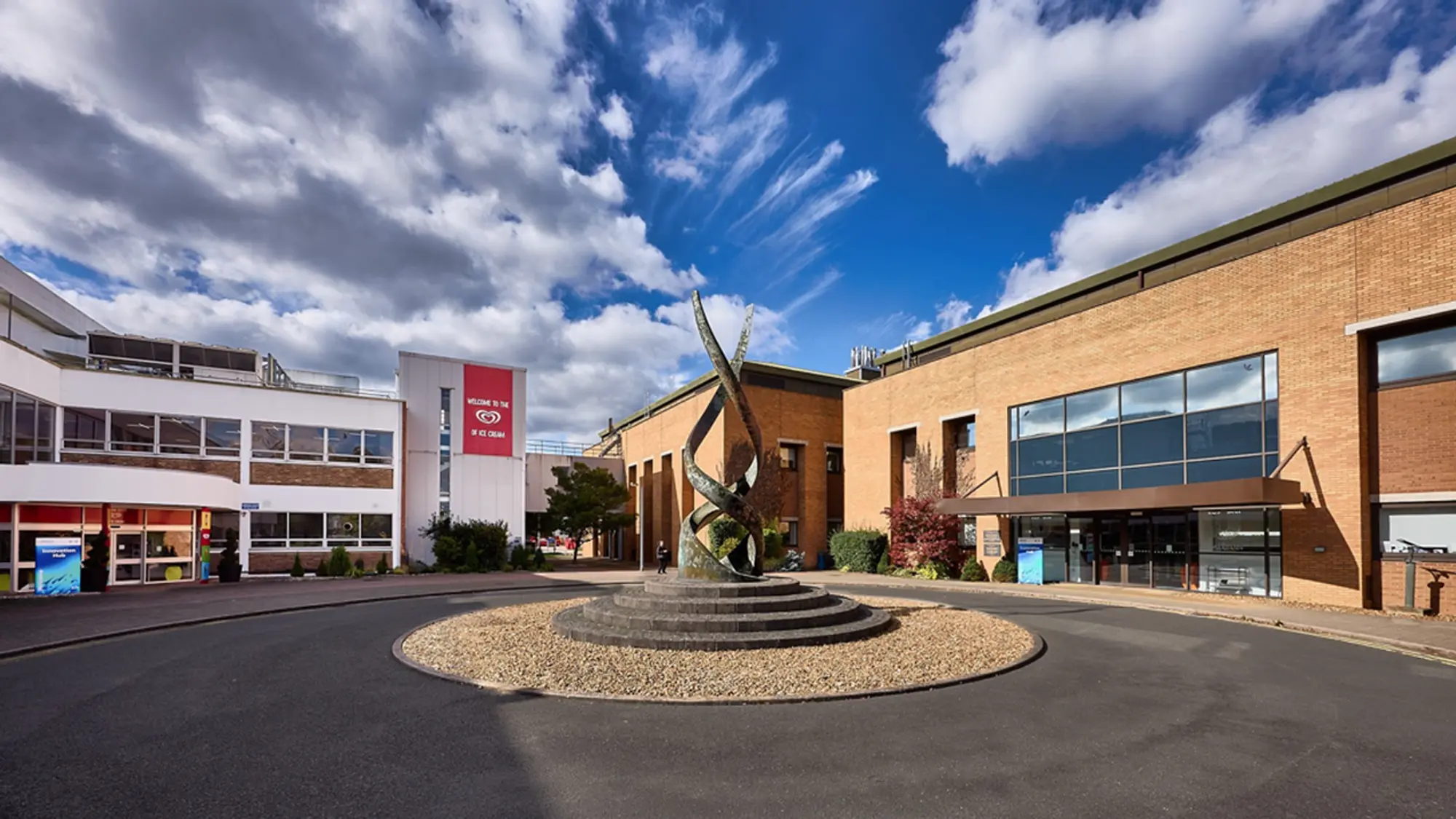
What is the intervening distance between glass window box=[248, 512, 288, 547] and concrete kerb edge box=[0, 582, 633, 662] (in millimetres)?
11252

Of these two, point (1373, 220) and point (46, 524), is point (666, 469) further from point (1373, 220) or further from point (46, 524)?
point (1373, 220)

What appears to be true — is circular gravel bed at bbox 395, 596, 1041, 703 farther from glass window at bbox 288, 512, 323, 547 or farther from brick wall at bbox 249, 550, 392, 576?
glass window at bbox 288, 512, 323, 547

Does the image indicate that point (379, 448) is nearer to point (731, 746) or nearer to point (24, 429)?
point (24, 429)

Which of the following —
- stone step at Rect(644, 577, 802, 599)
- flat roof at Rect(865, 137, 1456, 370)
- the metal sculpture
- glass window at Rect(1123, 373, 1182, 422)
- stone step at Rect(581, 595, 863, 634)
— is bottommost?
stone step at Rect(581, 595, 863, 634)

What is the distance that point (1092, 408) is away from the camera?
23.2m

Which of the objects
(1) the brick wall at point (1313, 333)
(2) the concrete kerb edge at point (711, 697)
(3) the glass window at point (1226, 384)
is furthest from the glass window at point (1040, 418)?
(2) the concrete kerb edge at point (711, 697)

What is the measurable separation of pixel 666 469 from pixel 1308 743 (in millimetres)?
35258

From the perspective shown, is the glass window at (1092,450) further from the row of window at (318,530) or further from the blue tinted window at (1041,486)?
the row of window at (318,530)

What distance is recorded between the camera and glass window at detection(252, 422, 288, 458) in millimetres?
28281

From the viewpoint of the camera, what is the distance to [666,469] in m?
40.8

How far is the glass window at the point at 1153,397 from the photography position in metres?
20.6

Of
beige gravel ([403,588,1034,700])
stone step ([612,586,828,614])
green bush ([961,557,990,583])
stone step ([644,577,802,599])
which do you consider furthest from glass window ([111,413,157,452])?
green bush ([961,557,990,583])

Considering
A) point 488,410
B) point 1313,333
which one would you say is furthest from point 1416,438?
point 488,410

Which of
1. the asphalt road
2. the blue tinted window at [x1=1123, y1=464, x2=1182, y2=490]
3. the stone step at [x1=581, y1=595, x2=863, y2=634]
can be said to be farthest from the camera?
the blue tinted window at [x1=1123, y1=464, x2=1182, y2=490]
